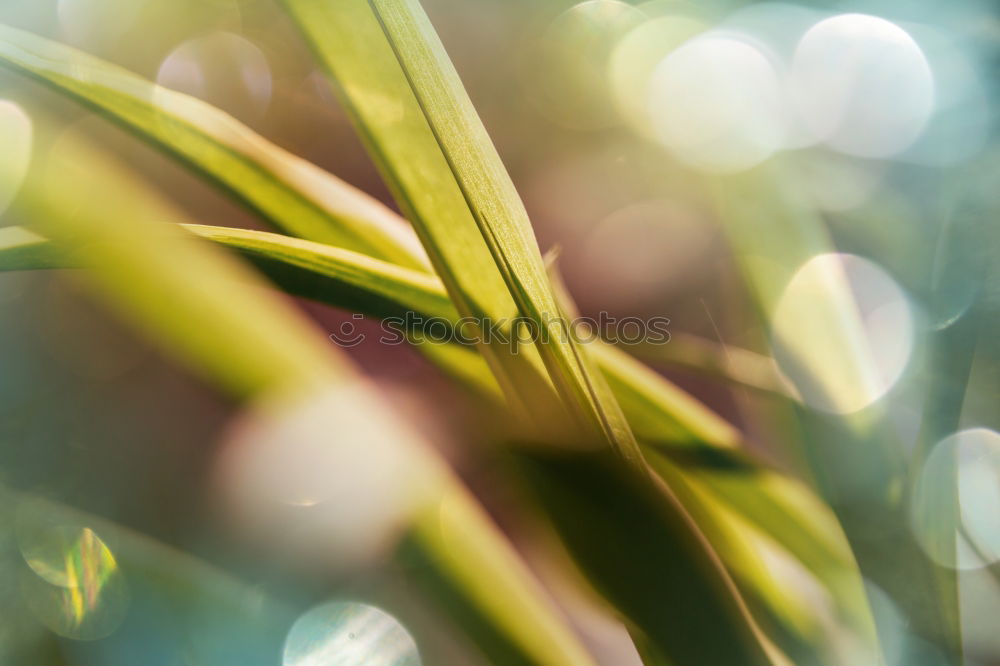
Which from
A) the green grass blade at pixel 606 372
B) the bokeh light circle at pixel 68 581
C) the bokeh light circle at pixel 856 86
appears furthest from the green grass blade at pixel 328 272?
the bokeh light circle at pixel 856 86

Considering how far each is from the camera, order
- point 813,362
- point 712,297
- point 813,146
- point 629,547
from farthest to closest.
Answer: point 712,297, point 813,146, point 813,362, point 629,547

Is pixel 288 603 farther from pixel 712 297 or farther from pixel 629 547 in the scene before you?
pixel 712 297

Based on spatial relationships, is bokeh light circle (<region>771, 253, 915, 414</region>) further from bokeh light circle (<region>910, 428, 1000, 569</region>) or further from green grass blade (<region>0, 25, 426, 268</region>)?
green grass blade (<region>0, 25, 426, 268</region>)

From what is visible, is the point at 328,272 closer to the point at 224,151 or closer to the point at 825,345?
the point at 224,151

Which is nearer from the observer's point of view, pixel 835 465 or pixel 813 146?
pixel 835 465

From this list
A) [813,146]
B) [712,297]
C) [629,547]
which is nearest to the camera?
[629,547]

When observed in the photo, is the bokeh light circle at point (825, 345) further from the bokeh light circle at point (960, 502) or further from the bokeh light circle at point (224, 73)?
the bokeh light circle at point (224, 73)

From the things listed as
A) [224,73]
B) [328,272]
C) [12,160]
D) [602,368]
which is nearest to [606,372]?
[602,368]

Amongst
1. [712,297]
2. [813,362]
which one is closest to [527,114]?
[712,297]

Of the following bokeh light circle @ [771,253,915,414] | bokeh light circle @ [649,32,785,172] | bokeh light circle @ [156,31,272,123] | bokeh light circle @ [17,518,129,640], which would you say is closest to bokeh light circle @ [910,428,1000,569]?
bokeh light circle @ [771,253,915,414]
